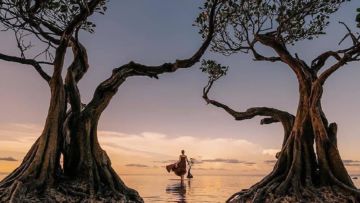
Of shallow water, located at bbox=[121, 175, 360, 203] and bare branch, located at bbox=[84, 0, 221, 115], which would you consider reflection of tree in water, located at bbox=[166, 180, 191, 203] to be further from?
bare branch, located at bbox=[84, 0, 221, 115]

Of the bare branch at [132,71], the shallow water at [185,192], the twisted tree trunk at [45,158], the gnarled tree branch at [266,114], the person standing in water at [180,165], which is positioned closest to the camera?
the twisted tree trunk at [45,158]

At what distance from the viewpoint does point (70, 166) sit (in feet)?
55.7

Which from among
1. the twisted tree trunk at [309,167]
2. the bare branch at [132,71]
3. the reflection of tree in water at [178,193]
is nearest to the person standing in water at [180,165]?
the reflection of tree in water at [178,193]

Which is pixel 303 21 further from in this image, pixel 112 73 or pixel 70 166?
pixel 70 166

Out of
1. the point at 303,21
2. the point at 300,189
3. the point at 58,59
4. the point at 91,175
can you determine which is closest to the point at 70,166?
the point at 91,175

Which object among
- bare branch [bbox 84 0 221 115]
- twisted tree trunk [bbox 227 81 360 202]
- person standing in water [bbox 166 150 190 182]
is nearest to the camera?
twisted tree trunk [bbox 227 81 360 202]

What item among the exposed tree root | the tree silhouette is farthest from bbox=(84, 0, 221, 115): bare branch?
the exposed tree root

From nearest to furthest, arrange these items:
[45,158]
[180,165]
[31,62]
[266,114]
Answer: [45,158] < [31,62] < [266,114] < [180,165]

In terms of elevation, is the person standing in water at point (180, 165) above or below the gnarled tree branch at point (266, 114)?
below

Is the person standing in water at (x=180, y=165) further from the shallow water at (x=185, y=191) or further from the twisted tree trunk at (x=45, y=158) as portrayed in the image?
the twisted tree trunk at (x=45, y=158)

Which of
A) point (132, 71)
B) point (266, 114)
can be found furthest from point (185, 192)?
point (132, 71)

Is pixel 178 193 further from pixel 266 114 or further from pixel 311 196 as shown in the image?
pixel 311 196

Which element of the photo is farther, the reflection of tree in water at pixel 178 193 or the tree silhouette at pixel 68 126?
the reflection of tree in water at pixel 178 193

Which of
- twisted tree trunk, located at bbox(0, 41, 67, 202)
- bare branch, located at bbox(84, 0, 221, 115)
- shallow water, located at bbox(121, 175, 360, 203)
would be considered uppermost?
bare branch, located at bbox(84, 0, 221, 115)
